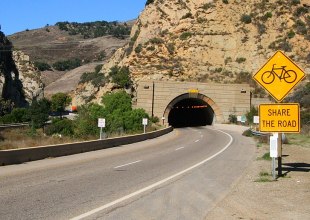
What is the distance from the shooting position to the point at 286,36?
83562 mm

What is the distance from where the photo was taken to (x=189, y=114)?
297 ft

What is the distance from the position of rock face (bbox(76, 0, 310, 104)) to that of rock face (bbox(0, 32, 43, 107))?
1992 cm

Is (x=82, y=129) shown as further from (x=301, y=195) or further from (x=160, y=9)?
(x=160, y=9)

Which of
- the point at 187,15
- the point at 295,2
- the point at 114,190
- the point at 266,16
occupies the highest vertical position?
the point at 295,2

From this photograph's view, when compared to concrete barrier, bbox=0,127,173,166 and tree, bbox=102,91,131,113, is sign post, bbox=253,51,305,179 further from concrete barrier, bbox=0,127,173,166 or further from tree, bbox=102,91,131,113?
tree, bbox=102,91,131,113

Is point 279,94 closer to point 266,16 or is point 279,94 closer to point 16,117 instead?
point 266,16

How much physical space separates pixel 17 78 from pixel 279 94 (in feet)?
344

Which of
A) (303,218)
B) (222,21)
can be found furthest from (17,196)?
(222,21)

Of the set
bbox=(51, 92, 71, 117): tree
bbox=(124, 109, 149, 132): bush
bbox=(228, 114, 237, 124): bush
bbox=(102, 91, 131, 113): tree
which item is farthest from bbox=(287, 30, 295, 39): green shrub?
bbox=(51, 92, 71, 117): tree

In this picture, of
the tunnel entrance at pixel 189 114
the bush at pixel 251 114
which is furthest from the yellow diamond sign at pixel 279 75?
the tunnel entrance at pixel 189 114

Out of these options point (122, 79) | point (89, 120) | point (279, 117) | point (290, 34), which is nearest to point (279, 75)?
point (279, 117)

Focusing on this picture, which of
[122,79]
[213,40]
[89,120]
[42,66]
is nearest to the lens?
[89,120]

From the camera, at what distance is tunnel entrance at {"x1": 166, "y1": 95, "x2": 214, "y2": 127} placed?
80944 mm

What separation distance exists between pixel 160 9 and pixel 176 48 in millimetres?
10830
